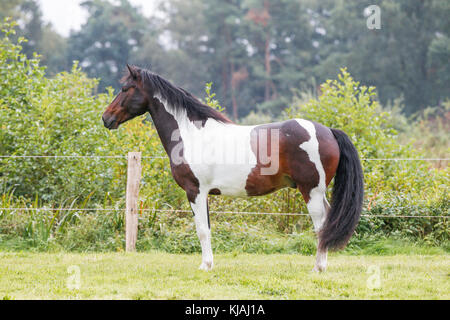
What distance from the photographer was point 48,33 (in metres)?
35.0

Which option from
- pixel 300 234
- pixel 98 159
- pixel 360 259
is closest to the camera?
pixel 360 259

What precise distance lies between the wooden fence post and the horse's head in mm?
1392

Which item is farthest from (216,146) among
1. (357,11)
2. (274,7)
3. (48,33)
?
(48,33)

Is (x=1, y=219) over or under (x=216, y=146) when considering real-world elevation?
under

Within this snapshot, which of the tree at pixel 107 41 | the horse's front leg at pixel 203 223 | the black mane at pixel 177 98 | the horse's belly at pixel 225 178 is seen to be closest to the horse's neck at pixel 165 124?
the black mane at pixel 177 98

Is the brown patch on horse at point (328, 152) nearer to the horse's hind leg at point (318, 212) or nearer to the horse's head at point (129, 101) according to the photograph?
the horse's hind leg at point (318, 212)

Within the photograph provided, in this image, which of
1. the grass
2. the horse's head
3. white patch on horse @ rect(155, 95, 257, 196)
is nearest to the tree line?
the grass

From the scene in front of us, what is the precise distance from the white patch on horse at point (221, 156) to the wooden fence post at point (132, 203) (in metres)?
1.79

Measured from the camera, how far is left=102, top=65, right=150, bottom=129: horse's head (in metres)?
4.98

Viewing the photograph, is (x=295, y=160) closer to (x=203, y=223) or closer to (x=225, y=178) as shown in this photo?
(x=225, y=178)

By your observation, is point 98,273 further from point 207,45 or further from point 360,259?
point 207,45

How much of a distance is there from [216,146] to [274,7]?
29.1 meters

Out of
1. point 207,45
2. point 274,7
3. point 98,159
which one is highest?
point 274,7

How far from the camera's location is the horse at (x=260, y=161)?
4453 mm
